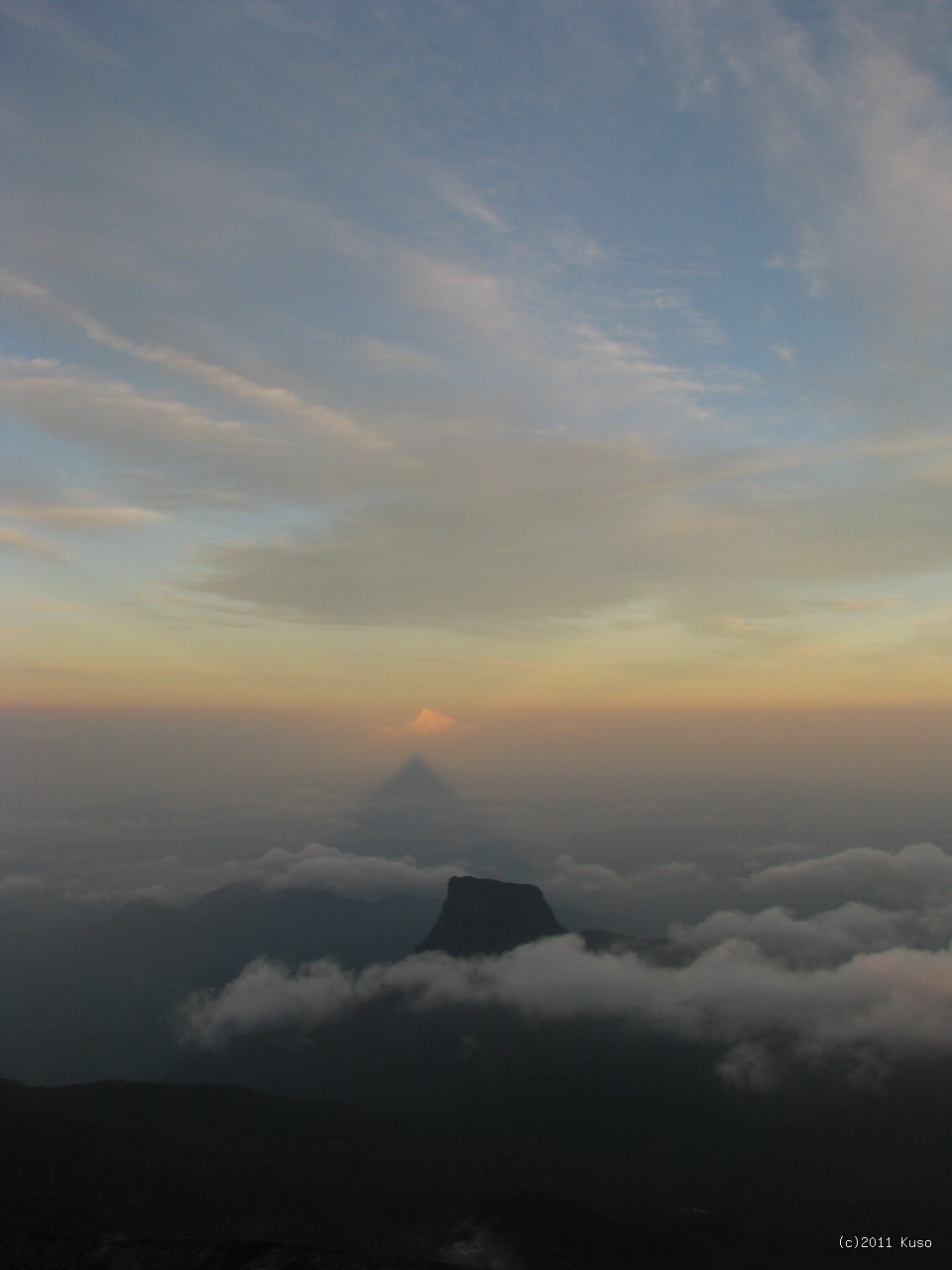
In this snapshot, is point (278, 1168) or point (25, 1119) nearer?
point (25, 1119)

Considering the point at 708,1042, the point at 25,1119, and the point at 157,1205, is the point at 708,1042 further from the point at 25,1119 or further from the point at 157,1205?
the point at 25,1119

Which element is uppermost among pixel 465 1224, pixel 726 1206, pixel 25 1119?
pixel 25 1119

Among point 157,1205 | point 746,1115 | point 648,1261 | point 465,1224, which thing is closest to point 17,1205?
point 157,1205

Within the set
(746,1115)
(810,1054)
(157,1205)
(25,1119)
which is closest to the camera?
(157,1205)

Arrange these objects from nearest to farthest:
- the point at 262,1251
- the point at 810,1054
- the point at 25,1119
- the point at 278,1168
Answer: the point at 262,1251 → the point at 25,1119 → the point at 278,1168 → the point at 810,1054

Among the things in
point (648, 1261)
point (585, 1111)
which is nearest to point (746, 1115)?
point (585, 1111)

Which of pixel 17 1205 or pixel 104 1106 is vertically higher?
pixel 17 1205
